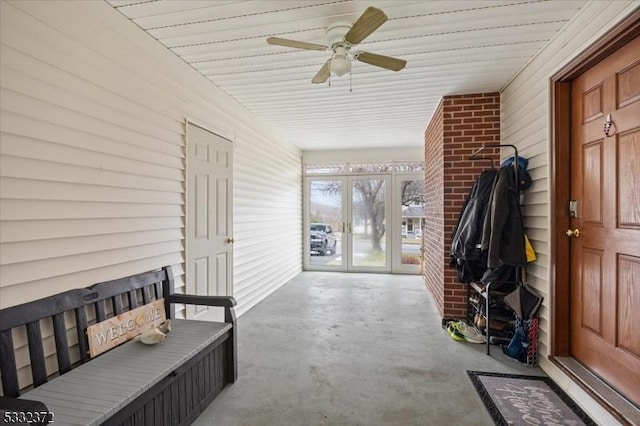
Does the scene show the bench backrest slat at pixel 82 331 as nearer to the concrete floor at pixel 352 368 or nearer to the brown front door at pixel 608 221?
the concrete floor at pixel 352 368

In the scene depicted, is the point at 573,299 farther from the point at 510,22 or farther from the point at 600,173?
the point at 510,22

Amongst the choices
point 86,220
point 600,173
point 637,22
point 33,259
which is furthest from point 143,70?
point 600,173

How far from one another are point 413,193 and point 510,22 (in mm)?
4255

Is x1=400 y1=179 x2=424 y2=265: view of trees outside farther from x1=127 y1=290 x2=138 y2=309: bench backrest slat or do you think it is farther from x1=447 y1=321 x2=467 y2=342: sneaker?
x1=127 y1=290 x2=138 y2=309: bench backrest slat

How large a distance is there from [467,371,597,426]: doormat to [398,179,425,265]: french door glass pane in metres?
3.95

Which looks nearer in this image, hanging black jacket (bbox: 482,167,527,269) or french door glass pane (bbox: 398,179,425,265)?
hanging black jacket (bbox: 482,167,527,269)

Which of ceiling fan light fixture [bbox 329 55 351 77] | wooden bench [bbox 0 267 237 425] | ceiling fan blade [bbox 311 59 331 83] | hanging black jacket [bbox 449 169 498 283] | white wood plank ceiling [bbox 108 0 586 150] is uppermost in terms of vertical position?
white wood plank ceiling [bbox 108 0 586 150]

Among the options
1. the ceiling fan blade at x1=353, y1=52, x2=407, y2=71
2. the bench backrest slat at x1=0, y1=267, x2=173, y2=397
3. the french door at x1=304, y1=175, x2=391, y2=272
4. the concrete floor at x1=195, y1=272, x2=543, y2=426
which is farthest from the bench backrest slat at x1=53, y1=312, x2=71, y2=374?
the french door at x1=304, y1=175, x2=391, y2=272

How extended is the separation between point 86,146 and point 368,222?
525 cm

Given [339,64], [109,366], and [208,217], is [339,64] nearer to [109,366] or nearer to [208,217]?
[208,217]

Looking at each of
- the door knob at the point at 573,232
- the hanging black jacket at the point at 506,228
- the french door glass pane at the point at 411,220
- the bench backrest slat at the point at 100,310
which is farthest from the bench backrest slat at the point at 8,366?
the french door glass pane at the point at 411,220

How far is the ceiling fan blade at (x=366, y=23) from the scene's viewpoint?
1702mm

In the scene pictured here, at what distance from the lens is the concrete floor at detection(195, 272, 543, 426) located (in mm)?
1996

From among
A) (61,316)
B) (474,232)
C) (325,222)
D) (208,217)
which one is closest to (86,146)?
(61,316)
